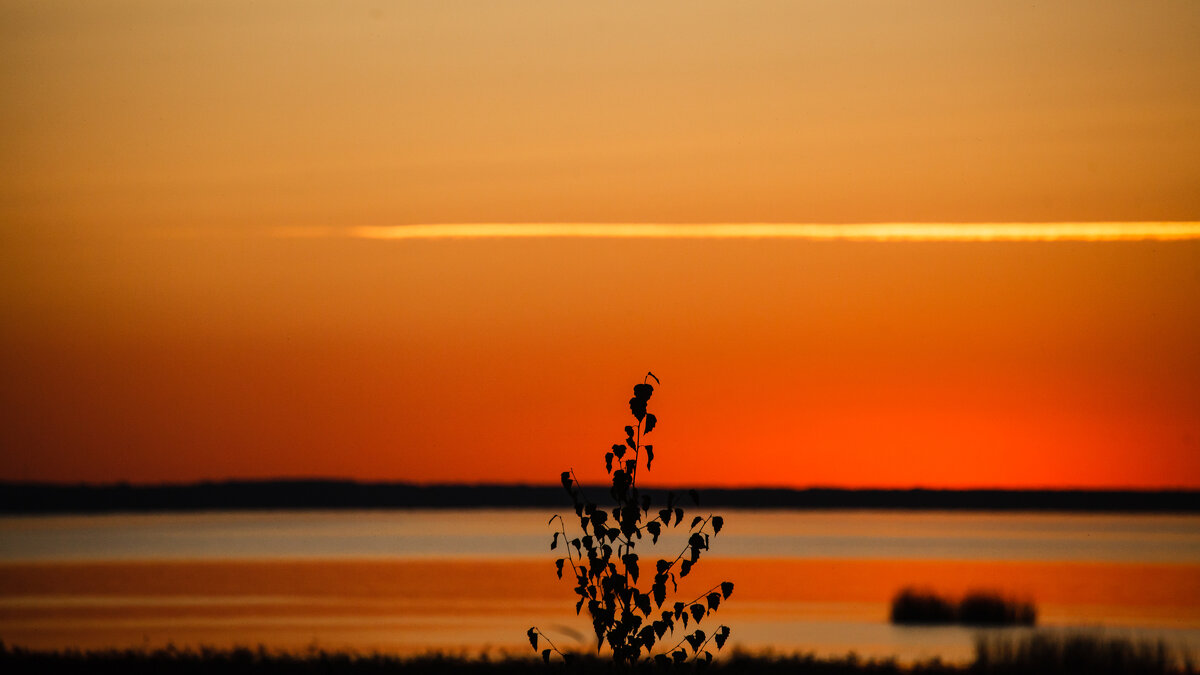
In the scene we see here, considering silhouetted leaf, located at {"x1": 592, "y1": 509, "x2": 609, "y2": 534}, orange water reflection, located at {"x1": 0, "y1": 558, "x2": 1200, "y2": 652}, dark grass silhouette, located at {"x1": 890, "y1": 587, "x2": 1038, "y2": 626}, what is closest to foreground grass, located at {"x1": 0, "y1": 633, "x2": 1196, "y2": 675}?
orange water reflection, located at {"x1": 0, "y1": 558, "x2": 1200, "y2": 652}

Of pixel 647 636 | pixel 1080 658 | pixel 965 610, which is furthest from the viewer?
pixel 965 610

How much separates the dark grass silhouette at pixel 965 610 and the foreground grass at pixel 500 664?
42.2ft

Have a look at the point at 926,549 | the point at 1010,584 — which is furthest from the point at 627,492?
the point at 926,549

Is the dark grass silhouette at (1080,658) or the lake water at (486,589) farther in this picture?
the lake water at (486,589)

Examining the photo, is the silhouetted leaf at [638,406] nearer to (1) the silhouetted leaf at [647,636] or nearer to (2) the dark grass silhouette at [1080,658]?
(1) the silhouetted leaf at [647,636]

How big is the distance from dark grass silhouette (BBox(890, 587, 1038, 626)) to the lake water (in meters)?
0.76

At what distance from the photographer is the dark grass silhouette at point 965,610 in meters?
34.9

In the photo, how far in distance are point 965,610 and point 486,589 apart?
63.5 feet

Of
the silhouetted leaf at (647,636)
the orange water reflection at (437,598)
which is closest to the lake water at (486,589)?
the orange water reflection at (437,598)

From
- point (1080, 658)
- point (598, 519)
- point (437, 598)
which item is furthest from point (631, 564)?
point (437, 598)

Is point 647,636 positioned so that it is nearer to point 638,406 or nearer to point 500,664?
point 638,406

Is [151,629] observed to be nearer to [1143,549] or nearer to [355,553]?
[355,553]

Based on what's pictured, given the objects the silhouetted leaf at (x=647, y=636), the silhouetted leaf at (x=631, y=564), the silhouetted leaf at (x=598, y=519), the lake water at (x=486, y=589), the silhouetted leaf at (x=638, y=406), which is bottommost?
the lake water at (x=486, y=589)

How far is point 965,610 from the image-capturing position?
35.6 metres
